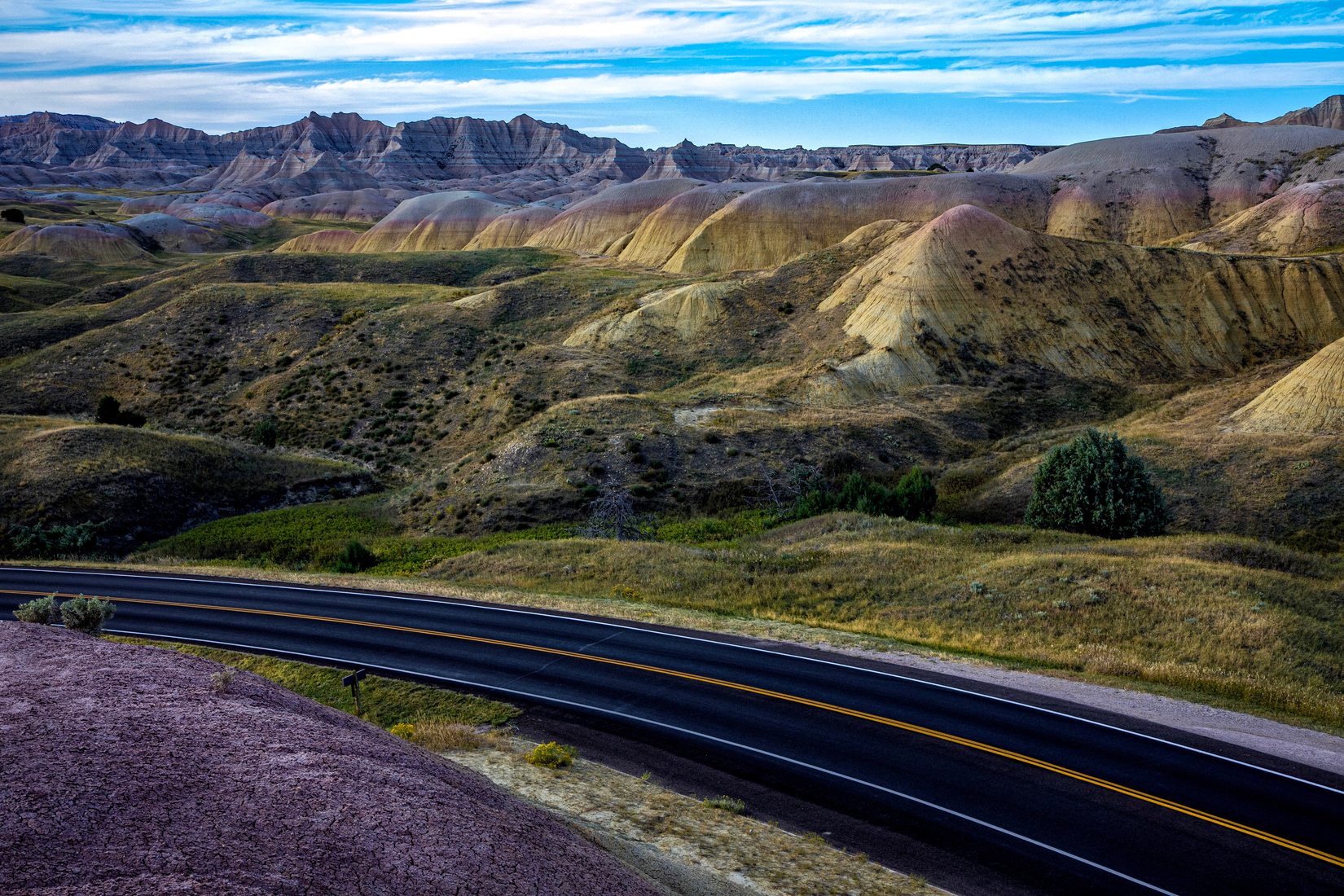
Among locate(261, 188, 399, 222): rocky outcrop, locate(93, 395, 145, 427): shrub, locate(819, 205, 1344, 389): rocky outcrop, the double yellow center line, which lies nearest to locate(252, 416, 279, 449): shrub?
locate(93, 395, 145, 427): shrub

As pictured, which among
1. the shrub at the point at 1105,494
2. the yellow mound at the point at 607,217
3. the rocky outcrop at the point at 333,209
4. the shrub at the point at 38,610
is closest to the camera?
the shrub at the point at 38,610

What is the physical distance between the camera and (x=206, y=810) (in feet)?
24.9

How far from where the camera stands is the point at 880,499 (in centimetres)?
3859

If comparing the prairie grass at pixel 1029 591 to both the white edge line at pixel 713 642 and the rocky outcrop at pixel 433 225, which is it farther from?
the rocky outcrop at pixel 433 225

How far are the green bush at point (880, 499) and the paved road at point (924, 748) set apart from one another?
55.6 ft

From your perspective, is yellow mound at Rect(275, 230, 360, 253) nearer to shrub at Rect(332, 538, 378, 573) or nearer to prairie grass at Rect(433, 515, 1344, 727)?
shrub at Rect(332, 538, 378, 573)

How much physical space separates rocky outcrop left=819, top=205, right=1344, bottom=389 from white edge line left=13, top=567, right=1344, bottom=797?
36138mm

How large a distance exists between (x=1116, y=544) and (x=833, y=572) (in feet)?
31.4

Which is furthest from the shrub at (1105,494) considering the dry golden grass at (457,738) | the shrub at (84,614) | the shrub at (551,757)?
the shrub at (84,614)

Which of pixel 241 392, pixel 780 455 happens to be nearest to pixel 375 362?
pixel 241 392

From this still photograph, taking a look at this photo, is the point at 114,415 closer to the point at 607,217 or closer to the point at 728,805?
the point at 728,805

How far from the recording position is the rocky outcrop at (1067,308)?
6066 cm

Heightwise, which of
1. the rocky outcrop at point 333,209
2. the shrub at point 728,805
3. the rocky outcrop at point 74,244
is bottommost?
the shrub at point 728,805

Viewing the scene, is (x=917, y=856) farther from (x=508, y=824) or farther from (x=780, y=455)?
(x=780, y=455)
